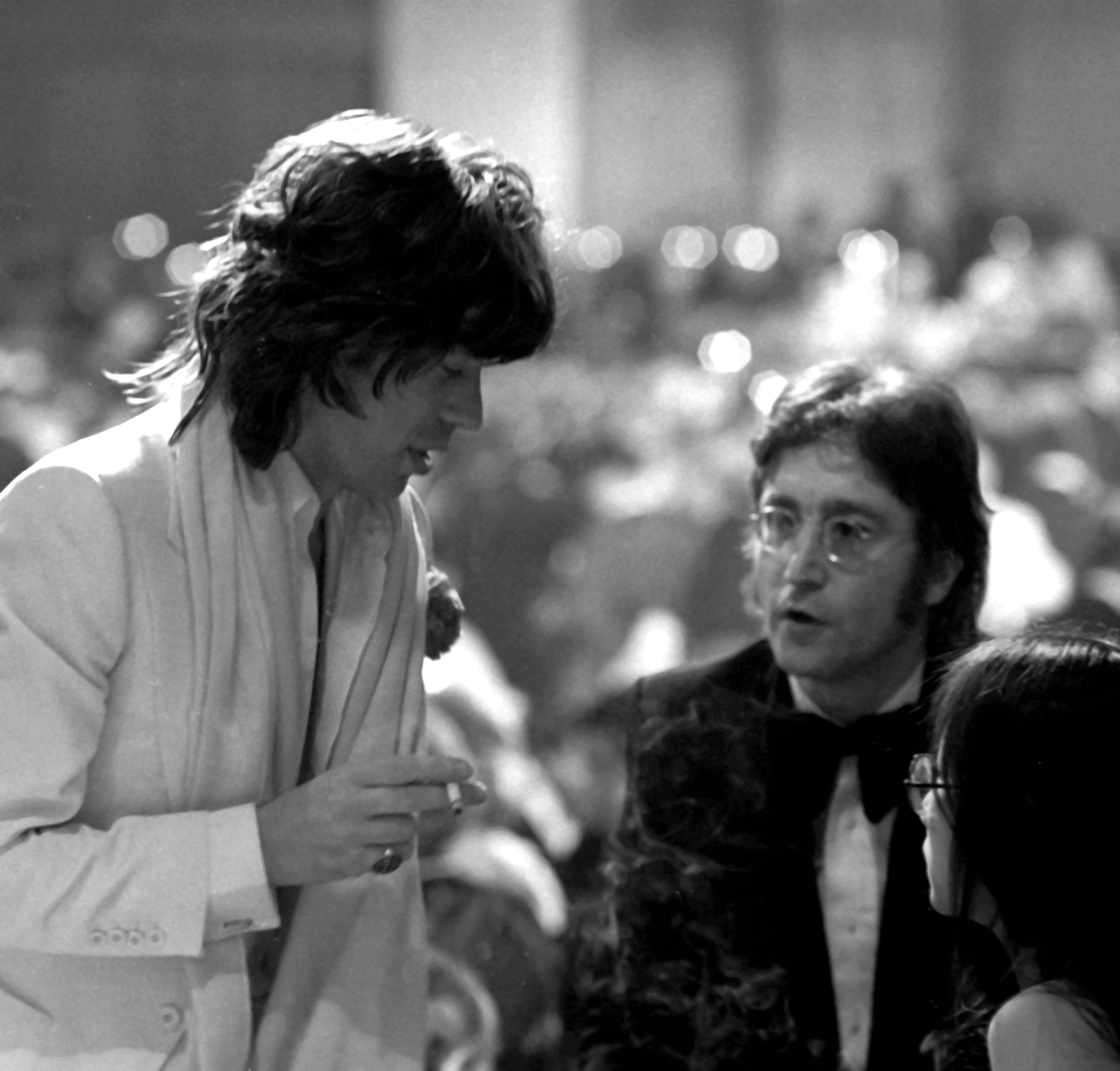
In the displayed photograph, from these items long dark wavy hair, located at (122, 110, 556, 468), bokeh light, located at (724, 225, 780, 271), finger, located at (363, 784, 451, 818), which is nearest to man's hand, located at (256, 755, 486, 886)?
finger, located at (363, 784, 451, 818)

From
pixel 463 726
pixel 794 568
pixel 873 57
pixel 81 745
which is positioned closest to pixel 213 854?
pixel 81 745

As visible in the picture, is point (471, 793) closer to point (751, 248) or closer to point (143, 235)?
point (143, 235)

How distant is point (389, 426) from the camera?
1.16 m

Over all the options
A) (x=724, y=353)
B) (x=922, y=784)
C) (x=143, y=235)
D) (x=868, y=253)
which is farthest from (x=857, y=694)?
(x=868, y=253)

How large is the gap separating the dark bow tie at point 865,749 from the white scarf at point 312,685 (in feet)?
1.11

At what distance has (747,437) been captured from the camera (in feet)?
5.56

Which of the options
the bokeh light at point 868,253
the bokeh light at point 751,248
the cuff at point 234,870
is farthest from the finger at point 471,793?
the bokeh light at point 868,253

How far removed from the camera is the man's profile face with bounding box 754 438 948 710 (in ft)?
4.37

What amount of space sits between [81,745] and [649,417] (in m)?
1.19

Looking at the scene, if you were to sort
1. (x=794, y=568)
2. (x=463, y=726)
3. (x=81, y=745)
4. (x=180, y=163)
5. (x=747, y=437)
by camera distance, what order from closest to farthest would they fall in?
1. (x=81, y=745)
2. (x=794, y=568)
3. (x=180, y=163)
4. (x=747, y=437)
5. (x=463, y=726)

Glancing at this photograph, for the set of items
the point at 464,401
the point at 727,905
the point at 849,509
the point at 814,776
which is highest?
the point at 464,401

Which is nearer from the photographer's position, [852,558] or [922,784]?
[922,784]

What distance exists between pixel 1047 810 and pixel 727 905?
37cm

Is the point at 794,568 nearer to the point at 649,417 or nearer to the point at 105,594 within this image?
the point at 105,594
